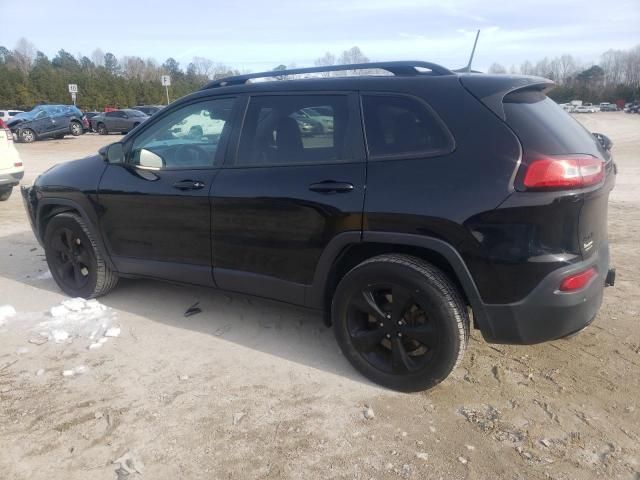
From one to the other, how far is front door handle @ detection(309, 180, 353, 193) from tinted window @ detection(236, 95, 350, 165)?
0.15m

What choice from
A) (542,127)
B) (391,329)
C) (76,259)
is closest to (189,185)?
(76,259)

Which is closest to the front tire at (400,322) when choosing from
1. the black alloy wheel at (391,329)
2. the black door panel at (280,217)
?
the black alloy wheel at (391,329)

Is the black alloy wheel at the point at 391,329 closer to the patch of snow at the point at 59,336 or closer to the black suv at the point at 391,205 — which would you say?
the black suv at the point at 391,205

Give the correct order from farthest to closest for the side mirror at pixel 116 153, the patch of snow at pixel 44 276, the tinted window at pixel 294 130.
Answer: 1. the patch of snow at pixel 44 276
2. the side mirror at pixel 116 153
3. the tinted window at pixel 294 130

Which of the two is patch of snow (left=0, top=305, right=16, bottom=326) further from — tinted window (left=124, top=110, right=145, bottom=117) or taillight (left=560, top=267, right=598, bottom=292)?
tinted window (left=124, top=110, right=145, bottom=117)

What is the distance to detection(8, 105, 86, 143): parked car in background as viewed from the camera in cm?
2572

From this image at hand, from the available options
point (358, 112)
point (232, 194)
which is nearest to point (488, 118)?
point (358, 112)

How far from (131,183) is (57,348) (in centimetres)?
129

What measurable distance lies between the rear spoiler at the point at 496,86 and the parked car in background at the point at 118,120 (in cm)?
2879

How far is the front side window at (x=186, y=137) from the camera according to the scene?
12.0 feet

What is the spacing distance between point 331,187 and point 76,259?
266cm

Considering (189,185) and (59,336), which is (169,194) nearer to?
(189,185)

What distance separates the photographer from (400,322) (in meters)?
2.97

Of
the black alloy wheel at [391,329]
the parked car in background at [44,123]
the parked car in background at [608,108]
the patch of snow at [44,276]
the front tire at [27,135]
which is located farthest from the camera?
the parked car in background at [608,108]
